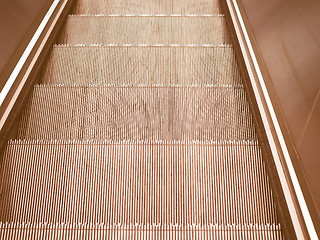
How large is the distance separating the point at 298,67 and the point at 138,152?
153 cm

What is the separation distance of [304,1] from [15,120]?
2.86m

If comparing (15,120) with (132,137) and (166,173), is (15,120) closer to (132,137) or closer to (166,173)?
(132,137)

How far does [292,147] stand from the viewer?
8.46 feet

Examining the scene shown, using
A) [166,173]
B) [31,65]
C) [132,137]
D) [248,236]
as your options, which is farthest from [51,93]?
[248,236]

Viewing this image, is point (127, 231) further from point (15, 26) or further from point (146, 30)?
point (146, 30)

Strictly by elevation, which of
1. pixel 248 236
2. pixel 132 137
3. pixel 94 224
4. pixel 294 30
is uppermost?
pixel 294 30

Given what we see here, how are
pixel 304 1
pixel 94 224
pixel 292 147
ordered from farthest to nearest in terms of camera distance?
1. pixel 304 1
2. pixel 94 224
3. pixel 292 147

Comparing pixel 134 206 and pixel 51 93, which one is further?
pixel 51 93

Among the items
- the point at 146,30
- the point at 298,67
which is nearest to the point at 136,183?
the point at 298,67

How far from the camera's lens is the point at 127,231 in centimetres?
273

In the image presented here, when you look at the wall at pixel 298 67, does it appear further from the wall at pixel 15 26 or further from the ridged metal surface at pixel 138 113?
the wall at pixel 15 26

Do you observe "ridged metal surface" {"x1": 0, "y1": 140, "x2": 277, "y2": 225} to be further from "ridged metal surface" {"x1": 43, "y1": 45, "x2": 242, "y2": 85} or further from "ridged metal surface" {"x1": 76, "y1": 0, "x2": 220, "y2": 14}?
"ridged metal surface" {"x1": 76, "y1": 0, "x2": 220, "y2": 14}

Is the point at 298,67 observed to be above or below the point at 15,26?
below

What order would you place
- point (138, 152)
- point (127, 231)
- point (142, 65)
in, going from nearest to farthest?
1. point (127, 231)
2. point (138, 152)
3. point (142, 65)
